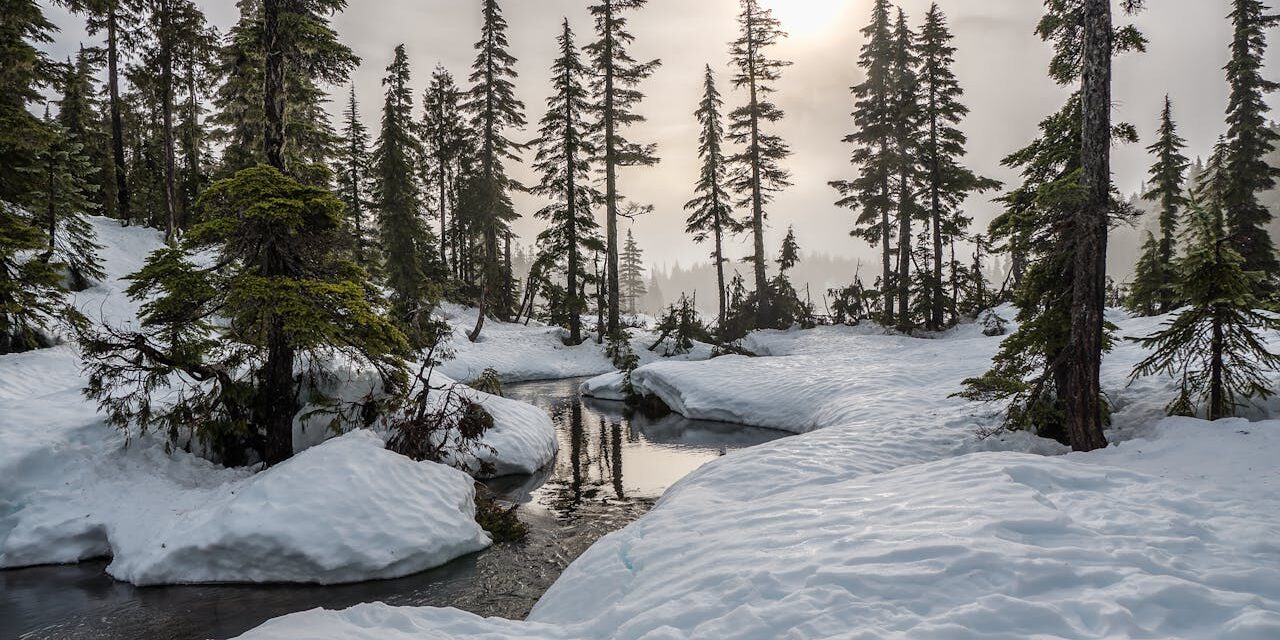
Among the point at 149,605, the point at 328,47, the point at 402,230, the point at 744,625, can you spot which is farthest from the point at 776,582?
the point at 402,230

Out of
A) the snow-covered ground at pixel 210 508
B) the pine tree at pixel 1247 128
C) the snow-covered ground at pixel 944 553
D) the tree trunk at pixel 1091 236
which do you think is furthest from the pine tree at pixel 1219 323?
the pine tree at pixel 1247 128

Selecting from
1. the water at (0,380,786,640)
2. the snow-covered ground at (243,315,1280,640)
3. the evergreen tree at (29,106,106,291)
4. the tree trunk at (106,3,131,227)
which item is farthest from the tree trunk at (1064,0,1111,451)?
the tree trunk at (106,3,131,227)

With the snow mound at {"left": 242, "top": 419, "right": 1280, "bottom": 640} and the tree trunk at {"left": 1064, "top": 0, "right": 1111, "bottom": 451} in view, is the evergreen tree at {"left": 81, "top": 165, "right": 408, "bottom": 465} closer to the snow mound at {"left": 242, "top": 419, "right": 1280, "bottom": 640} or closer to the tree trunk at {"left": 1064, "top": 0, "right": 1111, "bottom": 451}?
the snow mound at {"left": 242, "top": 419, "right": 1280, "bottom": 640}

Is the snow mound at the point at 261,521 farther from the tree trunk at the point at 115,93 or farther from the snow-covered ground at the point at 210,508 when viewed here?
the tree trunk at the point at 115,93

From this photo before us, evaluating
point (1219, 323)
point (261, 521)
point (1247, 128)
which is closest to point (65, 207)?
point (261, 521)

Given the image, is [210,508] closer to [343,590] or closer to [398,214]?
[343,590]

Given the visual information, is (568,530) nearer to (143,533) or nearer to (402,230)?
(143,533)

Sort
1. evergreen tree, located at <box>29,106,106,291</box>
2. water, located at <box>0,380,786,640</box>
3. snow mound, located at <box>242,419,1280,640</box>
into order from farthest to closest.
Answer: evergreen tree, located at <box>29,106,106,291</box>
water, located at <box>0,380,786,640</box>
snow mound, located at <box>242,419,1280,640</box>

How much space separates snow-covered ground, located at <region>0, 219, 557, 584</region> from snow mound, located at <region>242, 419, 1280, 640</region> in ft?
6.95

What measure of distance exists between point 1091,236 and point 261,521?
12151 mm

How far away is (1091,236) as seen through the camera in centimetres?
796

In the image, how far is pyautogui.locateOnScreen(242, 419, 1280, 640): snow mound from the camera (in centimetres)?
390

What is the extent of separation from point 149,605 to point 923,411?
43.8ft

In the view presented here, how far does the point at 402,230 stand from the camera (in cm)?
2681
